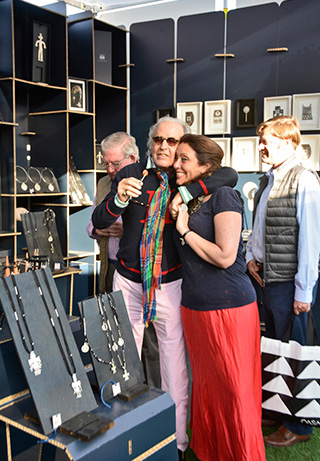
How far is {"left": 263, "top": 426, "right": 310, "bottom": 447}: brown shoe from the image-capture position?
8.43 ft

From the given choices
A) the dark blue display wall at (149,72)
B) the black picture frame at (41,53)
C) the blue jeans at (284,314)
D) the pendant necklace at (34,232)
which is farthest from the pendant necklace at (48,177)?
the blue jeans at (284,314)

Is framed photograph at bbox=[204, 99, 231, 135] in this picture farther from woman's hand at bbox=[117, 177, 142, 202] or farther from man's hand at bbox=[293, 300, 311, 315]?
woman's hand at bbox=[117, 177, 142, 202]

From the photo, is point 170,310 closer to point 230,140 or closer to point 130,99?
point 230,140

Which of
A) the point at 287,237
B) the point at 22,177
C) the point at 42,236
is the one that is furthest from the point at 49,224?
the point at 287,237

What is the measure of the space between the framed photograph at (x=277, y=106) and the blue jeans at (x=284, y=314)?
2340 mm

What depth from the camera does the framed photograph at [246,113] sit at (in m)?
4.57

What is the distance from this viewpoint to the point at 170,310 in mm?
2193

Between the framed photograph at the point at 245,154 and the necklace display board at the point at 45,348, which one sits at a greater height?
the framed photograph at the point at 245,154

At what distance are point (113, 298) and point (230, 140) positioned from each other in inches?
126

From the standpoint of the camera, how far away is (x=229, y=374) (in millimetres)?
2049

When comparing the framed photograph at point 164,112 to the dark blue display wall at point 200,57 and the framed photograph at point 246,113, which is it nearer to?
the dark blue display wall at point 200,57

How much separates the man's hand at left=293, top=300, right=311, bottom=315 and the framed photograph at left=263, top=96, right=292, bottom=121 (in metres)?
2.44

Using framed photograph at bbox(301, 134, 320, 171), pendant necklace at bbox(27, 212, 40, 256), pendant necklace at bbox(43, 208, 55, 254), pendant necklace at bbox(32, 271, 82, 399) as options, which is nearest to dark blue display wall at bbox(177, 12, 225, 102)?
framed photograph at bbox(301, 134, 320, 171)

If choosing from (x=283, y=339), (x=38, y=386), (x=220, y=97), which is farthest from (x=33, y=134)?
(x=38, y=386)
